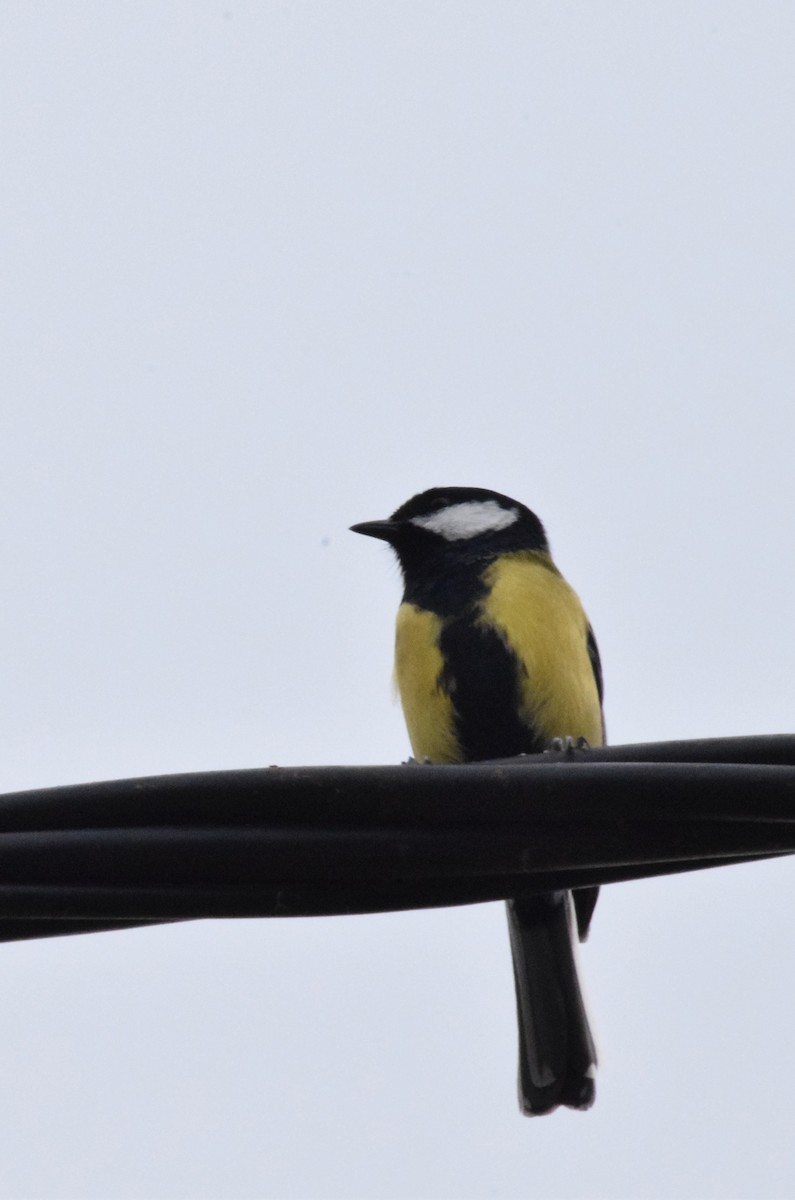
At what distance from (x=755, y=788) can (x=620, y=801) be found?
0.64 ft

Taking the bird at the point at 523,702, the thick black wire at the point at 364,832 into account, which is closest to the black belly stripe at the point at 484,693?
the bird at the point at 523,702

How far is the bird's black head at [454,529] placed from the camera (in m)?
5.31

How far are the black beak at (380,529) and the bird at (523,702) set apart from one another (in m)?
0.54

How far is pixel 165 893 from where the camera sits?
6.94 ft

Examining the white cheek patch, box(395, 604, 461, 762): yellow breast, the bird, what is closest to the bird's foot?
the bird

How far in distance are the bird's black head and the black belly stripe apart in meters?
0.48

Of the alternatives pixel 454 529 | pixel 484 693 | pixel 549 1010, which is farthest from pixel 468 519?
pixel 549 1010

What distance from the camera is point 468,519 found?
5668mm

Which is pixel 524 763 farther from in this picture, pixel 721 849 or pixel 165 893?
pixel 165 893

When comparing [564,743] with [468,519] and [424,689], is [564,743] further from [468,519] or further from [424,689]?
[468,519]

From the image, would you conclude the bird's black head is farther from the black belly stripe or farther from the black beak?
the black belly stripe

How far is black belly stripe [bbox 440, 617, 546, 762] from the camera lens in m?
4.71

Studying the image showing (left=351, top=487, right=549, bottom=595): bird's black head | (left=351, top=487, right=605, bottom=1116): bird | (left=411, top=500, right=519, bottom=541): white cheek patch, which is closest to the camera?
Result: (left=351, top=487, right=605, bottom=1116): bird

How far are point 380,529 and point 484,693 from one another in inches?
50.0
